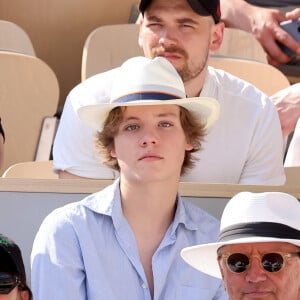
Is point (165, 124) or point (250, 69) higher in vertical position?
point (165, 124)

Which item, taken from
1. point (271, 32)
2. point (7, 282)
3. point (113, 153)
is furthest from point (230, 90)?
point (7, 282)

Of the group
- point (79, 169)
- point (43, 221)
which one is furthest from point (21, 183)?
point (79, 169)

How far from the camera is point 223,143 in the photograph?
414cm

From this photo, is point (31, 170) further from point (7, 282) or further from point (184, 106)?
point (7, 282)

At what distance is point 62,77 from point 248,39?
1.09 meters

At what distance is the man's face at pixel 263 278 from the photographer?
290 centimetres

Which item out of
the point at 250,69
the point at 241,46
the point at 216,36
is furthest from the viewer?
the point at 241,46

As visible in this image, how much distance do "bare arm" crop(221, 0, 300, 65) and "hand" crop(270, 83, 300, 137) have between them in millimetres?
657

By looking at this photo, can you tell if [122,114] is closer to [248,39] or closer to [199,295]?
[199,295]

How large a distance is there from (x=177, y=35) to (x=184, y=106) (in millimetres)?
800

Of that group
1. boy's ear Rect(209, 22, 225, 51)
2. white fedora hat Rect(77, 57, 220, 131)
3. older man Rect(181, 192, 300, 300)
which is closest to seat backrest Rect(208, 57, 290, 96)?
boy's ear Rect(209, 22, 225, 51)

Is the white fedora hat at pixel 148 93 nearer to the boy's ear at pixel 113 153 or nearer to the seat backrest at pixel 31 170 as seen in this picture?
the boy's ear at pixel 113 153

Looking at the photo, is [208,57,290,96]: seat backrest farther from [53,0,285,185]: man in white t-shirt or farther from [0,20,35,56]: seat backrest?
[0,20,35,56]: seat backrest

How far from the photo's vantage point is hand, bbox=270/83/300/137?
4.70 metres
